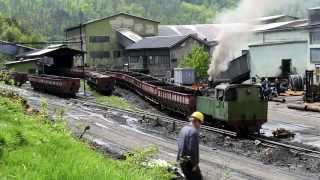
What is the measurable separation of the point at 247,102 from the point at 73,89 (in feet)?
76.4

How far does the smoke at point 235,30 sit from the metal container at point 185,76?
8.60 feet

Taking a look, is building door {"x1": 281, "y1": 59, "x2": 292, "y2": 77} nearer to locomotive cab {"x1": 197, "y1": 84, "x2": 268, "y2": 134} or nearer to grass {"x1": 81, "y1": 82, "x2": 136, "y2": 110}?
grass {"x1": 81, "y1": 82, "x2": 136, "y2": 110}

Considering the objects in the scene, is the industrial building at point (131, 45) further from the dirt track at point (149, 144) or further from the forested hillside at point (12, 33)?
the dirt track at point (149, 144)

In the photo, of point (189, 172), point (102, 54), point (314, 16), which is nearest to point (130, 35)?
point (102, 54)

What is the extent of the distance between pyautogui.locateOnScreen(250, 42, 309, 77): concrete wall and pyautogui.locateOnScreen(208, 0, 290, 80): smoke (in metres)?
2.45

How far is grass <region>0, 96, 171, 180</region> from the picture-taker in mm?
7387

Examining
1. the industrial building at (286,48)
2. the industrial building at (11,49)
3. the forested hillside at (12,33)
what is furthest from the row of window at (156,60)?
the forested hillside at (12,33)

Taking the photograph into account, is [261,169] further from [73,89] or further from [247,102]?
[73,89]

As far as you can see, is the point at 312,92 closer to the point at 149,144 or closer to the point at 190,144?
the point at 149,144

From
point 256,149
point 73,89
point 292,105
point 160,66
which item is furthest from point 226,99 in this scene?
point 160,66

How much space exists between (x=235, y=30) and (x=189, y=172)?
45976 mm

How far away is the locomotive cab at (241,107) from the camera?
23328mm

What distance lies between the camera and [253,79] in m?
54.9

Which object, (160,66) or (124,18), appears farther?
(124,18)
